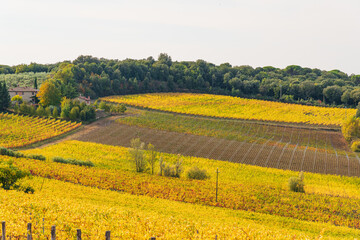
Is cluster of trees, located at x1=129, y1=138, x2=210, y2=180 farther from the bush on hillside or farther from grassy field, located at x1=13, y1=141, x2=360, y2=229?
the bush on hillside

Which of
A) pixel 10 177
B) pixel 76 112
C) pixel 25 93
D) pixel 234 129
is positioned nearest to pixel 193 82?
pixel 234 129

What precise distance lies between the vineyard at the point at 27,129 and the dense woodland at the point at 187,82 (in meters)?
32.1

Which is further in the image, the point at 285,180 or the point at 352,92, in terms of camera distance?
the point at 352,92

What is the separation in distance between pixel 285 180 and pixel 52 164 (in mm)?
38296

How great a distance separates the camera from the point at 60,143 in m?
75.1

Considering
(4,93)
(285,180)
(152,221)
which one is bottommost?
(285,180)

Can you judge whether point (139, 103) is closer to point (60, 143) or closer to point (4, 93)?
point (4, 93)

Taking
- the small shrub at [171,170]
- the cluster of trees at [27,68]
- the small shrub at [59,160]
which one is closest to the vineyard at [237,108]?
the small shrub at [171,170]

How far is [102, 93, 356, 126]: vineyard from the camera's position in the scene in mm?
109175

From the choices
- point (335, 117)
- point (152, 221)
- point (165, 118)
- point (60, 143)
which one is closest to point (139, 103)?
point (165, 118)

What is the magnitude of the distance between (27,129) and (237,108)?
70.2m

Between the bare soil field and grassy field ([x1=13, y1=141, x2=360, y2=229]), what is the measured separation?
16.1 ft

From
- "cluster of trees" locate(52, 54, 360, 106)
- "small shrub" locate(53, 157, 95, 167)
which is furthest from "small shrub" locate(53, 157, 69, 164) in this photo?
"cluster of trees" locate(52, 54, 360, 106)

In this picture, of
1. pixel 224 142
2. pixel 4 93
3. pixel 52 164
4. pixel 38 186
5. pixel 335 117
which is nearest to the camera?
pixel 38 186
